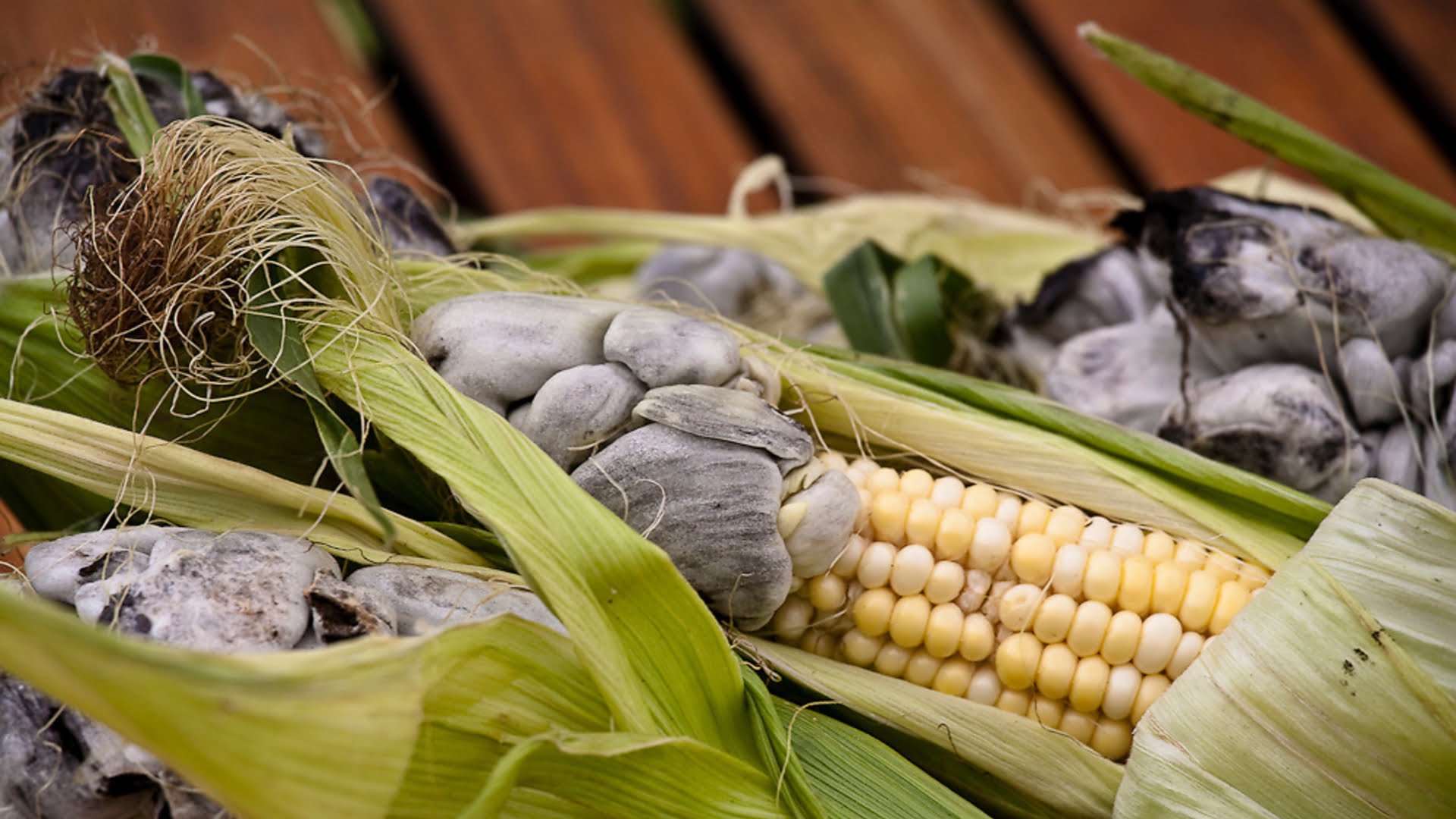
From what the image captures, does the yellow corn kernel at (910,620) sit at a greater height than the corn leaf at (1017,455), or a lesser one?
lesser

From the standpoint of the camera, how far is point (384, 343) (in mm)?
769

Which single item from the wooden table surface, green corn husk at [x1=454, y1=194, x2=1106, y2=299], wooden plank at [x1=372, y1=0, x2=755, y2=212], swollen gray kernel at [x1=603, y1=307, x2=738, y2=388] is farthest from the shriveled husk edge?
wooden plank at [x1=372, y1=0, x2=755, y2=212]

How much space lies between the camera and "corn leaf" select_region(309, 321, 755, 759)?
688 millimetres

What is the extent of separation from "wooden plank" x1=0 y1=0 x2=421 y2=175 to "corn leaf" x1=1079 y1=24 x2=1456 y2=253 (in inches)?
37.3

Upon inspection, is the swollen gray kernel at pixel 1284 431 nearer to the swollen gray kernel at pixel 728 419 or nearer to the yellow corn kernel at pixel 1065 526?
the yellow corn kernel at pixel 1065 526

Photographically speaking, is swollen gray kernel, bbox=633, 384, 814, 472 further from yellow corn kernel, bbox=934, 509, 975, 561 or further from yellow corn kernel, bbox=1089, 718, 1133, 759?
yellow corn kernel, bbox=1089, 718, 1133, 759

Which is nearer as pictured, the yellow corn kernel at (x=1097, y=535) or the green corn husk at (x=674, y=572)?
the green corn husk at (x=674, y=572)

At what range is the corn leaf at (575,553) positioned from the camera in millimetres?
688

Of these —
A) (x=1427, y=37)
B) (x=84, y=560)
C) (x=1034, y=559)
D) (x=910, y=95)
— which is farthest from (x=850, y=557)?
(x=1427, y=37)

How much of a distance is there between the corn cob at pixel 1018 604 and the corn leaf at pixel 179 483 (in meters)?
0.30

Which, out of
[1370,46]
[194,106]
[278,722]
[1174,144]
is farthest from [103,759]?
[1370,46]

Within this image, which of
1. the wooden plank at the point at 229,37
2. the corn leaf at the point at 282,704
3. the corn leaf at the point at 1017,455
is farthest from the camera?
the wooden plank at the point at 229,37

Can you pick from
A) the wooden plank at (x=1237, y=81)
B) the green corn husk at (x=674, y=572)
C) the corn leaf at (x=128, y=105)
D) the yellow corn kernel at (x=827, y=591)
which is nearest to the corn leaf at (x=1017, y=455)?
the green corn husk at (x=674, y=572)

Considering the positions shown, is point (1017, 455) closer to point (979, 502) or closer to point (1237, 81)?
point (979, 502)
